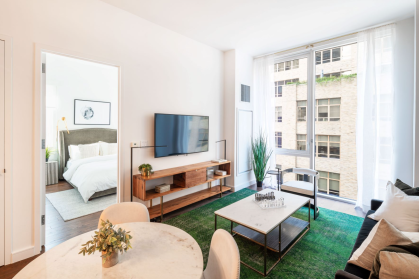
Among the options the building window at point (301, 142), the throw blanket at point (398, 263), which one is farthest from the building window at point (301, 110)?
the throw blanket at point (398, 263)

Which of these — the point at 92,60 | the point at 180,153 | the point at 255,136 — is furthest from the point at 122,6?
the point at 255,136

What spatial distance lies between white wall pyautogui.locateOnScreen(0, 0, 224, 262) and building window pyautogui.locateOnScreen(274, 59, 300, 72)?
49.8 inches

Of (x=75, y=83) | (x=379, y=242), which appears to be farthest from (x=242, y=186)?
(x=75, y=83)

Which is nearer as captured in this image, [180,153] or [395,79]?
[395,79]

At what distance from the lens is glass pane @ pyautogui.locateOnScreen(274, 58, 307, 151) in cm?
422

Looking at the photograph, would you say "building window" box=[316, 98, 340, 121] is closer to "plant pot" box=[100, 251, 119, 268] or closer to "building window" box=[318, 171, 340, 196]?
"building window" box=[318, 171, 340, 196]

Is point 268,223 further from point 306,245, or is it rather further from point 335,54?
point 335,54

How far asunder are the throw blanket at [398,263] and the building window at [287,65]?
12.9ft

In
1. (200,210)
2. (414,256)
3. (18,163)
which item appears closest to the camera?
(414,256)

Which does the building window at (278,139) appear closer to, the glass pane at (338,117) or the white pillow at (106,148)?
the glass pane at (338,117)

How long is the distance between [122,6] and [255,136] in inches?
137

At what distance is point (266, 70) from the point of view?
4.55m

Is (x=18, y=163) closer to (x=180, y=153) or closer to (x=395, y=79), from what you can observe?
(x=180, y=153)

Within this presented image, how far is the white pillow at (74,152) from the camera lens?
4.97 meters
